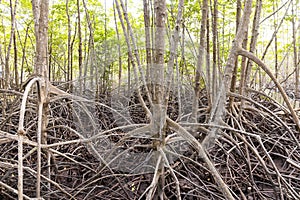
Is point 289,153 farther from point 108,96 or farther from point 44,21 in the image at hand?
point 108,96

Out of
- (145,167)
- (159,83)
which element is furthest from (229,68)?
(145,167)

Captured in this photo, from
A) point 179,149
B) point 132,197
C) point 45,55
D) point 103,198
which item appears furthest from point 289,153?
point 45,55

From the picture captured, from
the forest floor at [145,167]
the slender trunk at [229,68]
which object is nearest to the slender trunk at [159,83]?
the forest floor at [145,167]

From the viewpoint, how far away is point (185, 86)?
365 centimetres

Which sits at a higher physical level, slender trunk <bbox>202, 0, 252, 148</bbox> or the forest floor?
slender trunk <bbox>202, 0, 252, 148</bbox>

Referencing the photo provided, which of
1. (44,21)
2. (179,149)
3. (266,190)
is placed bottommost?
(266,190)

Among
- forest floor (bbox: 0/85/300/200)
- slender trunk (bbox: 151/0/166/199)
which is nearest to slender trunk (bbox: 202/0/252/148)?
forest floor (bbox: 0/85/300/200)

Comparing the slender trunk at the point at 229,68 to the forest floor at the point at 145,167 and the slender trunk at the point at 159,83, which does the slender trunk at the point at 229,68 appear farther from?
the slender trunk at the point at 159,83

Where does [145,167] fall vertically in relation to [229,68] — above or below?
below

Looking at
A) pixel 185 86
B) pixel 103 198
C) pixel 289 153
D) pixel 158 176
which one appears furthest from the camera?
pixel 185 86

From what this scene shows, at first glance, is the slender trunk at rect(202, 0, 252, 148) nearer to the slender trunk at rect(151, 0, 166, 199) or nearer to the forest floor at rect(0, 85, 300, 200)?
the forest floor at rect(0, 85, 300, 200)

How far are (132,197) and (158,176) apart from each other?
39 cm

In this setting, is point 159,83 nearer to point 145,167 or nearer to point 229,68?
point 229,68

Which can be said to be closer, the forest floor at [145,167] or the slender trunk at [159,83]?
the slender trunk at [159,83]
